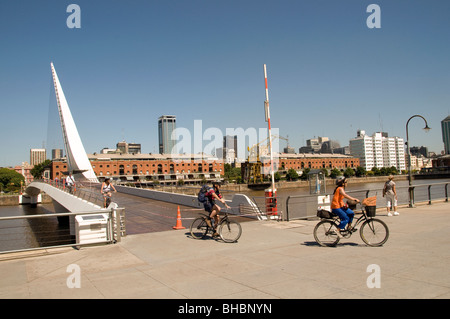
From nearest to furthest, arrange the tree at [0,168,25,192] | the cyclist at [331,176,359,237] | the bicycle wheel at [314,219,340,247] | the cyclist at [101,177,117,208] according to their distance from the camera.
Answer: the cyclist at [331,176,359,237], the bicycle wheel at [314,219,340,247], the cyclist at [101,177,117,208], the tree at [0,168,25,192]

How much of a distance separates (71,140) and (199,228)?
171 ft

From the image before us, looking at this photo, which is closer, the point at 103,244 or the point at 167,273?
the point at 167,273

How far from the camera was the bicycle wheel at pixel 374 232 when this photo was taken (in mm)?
8219

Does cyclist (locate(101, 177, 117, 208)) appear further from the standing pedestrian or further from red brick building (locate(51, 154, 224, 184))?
red brick building (locate(51, 154, 224, 184))

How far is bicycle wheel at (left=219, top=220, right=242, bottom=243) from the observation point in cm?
942

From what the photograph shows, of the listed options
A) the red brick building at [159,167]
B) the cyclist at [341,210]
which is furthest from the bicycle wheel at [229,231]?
the red brick building at [159,167]

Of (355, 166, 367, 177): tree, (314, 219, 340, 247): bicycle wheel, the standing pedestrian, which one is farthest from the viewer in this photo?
(355, 166, 367, 177): tree

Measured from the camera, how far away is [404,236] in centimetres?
943

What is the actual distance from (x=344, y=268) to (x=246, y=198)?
9.23m

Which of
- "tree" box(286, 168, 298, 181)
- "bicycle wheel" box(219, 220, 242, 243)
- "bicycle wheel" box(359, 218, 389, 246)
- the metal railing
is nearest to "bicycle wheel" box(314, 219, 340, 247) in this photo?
"bicycle wheel" box(359, 218, 389, 246)

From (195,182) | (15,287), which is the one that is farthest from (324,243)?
(195,182)

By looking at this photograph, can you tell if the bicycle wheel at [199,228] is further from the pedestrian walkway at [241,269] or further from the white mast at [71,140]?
the white mast at [71,140]

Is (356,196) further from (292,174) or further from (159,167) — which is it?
(292,174)
